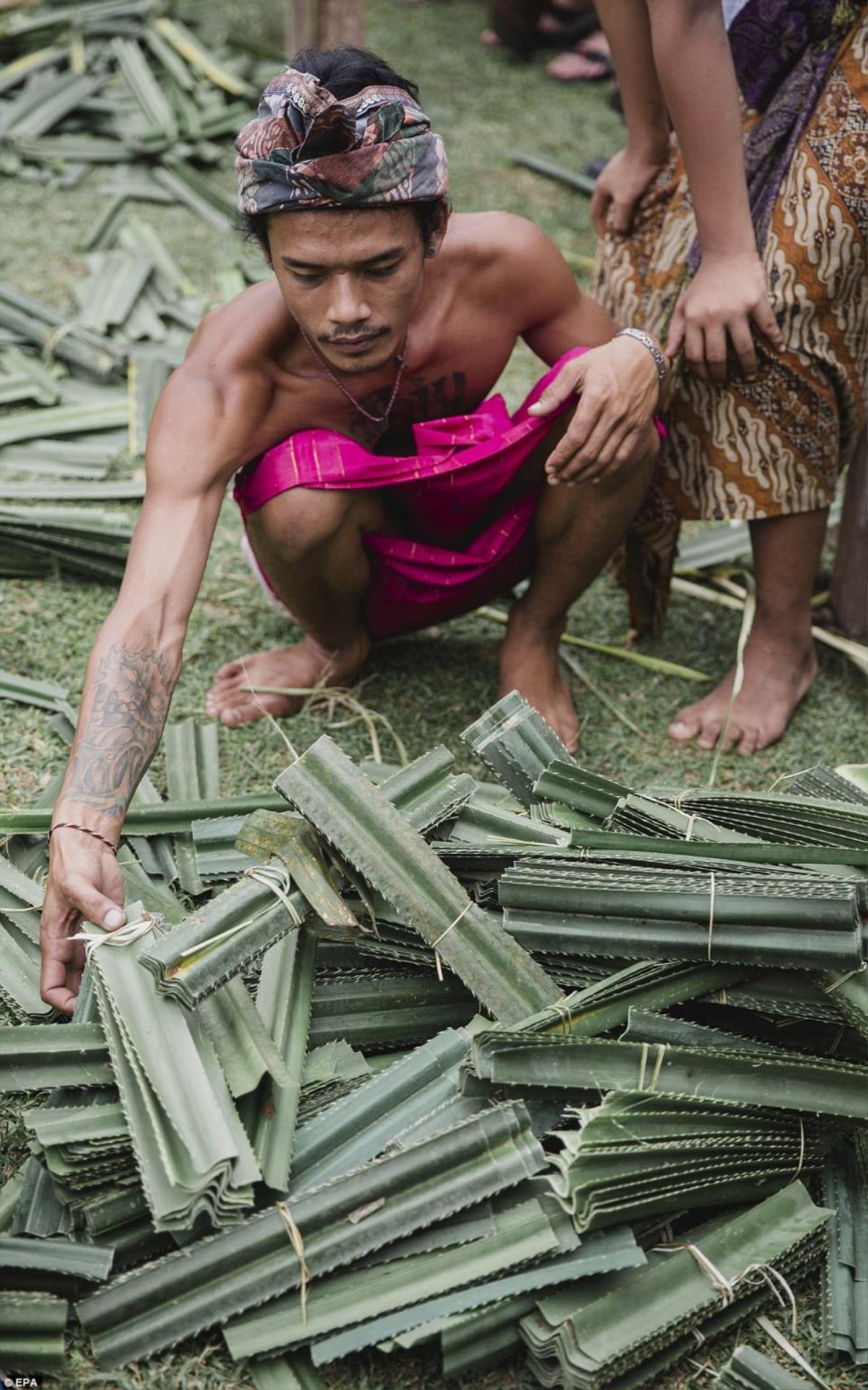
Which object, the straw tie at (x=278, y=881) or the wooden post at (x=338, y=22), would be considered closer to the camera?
the straw tie at (x=278, y=881)

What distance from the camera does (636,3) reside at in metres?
3.06

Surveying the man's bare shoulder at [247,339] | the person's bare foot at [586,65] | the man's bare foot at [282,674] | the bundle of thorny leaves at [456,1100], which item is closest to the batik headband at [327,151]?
the man's bare shoulder at [247,339]

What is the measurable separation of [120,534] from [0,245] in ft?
8.11

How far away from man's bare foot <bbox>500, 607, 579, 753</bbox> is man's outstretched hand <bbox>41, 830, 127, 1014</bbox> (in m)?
1.35

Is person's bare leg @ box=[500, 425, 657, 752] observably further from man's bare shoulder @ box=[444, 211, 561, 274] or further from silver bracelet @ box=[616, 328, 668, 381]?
man's bare shoulder @ box=[444, 211, 561, 274]

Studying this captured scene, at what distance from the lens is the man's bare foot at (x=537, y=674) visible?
324cm

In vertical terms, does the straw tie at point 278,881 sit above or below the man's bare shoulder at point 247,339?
below

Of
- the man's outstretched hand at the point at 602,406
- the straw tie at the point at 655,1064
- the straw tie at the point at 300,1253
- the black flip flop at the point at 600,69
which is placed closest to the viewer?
the straw tie at the point at 300,1253

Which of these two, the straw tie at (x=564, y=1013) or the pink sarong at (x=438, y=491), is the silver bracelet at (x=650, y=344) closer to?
the pink sarong at (x=438, y=491)

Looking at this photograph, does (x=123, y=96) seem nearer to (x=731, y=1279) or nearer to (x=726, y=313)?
(x=726, y=313)

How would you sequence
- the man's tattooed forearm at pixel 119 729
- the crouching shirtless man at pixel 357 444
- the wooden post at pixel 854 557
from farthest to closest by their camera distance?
the wooden post at pixel 854 557 < the crouching shirtless man at pixel 357 444 < the man's tattooed forearm at pixel 119 729

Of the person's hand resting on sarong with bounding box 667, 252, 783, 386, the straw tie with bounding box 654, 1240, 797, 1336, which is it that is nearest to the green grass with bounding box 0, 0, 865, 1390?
the straw tie with bounding box 654, 1240, 797, 1336

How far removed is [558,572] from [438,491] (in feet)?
1.29

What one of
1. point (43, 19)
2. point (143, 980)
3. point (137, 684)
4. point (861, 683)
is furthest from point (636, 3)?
point (43, 19)
